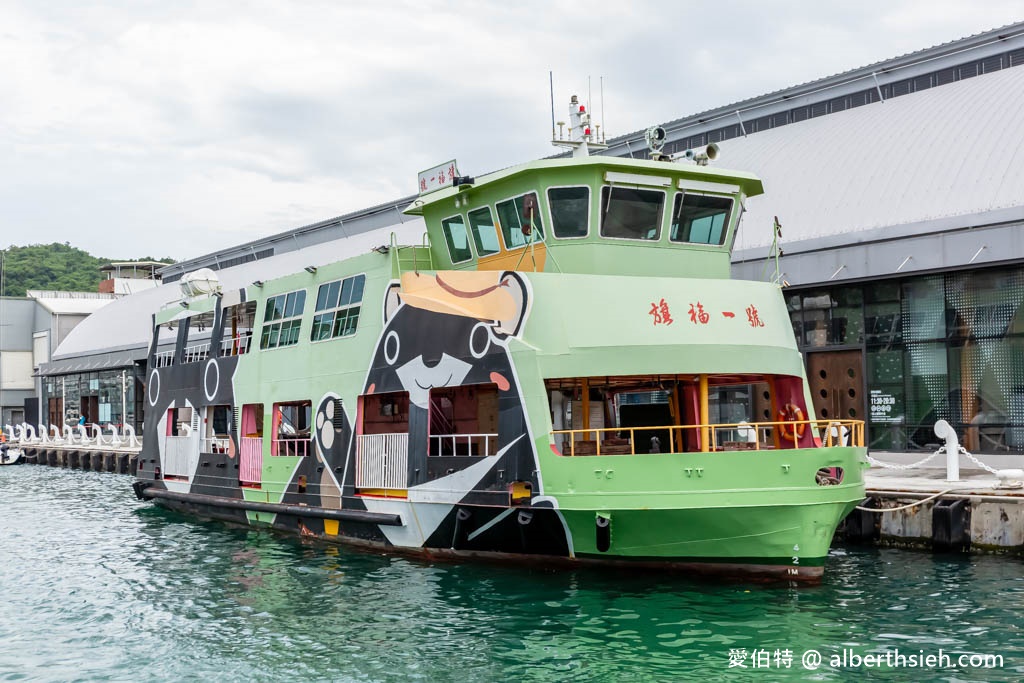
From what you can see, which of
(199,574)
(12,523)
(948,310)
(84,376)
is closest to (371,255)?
(199,574)

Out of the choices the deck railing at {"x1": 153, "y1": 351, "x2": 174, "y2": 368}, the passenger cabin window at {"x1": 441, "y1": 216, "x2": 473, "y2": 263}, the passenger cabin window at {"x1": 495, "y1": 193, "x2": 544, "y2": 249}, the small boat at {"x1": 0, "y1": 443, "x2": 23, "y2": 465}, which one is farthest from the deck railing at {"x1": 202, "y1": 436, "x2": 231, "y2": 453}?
the small boat at {"x1": 0, "y1": 443, "x2": 23, "y2": 465}

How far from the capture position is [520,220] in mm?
16469

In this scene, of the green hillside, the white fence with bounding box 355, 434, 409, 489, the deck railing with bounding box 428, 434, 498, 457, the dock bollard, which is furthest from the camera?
the green hillside

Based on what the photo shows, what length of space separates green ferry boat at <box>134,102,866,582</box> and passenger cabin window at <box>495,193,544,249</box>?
4 cm

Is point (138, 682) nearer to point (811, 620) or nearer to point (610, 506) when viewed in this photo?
point (610, 506)

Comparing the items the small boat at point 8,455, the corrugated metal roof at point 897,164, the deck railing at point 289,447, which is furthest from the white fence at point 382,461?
the small boat at point 8,455

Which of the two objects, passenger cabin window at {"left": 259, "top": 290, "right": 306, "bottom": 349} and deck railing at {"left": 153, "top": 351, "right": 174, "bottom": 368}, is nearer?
passenger cabin window at {"left": 259, "top": 290, "right": 306, "bottom": 349}

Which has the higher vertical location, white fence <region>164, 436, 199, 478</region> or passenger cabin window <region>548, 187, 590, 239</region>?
passenger cabin window <region>548, 187, 590, 239</region>

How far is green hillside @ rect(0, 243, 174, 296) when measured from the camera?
11556cm

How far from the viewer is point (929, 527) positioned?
58.9 feet

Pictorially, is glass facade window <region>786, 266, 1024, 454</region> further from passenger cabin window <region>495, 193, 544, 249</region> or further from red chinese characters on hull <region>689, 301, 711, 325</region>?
passenger cabin window <region>495, 193, 544, 249</region>

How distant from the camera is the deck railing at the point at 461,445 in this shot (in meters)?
16.0

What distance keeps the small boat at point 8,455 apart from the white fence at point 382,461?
40.3 metres

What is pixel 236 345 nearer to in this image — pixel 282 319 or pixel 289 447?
pixel 282 319
